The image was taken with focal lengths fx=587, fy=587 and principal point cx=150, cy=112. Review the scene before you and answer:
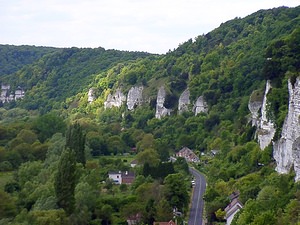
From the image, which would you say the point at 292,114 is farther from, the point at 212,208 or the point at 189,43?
the point at 189,43

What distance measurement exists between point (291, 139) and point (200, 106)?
134ft

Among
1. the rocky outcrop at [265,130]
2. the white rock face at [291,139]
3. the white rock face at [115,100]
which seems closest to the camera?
the white rock face at [291,139]

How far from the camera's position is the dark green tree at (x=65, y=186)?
37.7 metres

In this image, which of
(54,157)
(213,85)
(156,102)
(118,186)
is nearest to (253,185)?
(118,186)

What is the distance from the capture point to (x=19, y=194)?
4153 centimetres

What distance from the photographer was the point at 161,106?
8994 cm

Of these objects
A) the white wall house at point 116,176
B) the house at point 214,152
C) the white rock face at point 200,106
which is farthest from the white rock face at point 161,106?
the white wall house at point 116,176

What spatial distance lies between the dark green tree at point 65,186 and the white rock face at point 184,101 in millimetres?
46273

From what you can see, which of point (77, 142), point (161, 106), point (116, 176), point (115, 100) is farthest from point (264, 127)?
point (115, 100)

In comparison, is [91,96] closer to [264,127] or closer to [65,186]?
[264,127]

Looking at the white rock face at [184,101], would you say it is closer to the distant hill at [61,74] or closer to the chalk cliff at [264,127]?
the chalk cliff at [264,127]

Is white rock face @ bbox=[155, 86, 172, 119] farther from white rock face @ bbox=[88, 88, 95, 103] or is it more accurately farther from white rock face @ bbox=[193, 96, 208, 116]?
white rock face @ bbox=[88, 88, 95, 103]

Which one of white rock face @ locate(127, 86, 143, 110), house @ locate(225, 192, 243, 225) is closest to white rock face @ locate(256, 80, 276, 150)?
house @ locate(225, 192, 243, 225)

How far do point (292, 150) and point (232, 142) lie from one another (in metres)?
22.4
